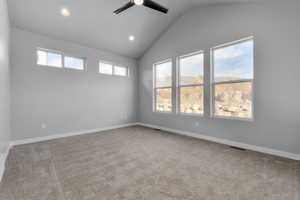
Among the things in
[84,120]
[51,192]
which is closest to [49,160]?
[51,192]

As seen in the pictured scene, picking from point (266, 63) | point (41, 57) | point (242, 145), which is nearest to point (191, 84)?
point (266, 63)

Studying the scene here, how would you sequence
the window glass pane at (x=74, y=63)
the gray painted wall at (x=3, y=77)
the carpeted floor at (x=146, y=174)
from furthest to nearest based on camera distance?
the window glass pane at (x=74, y=63) → the gray painted wall at (x=3, y=77) → the carpeted floor at (x=146, y=174)

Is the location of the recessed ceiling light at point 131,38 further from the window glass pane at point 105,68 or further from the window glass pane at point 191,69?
the window glass pane at point 191,69

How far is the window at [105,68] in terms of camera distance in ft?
17.0

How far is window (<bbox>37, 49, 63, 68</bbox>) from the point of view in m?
3.88

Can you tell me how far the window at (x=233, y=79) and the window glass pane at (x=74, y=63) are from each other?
4.47 m

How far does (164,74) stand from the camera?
532 cm

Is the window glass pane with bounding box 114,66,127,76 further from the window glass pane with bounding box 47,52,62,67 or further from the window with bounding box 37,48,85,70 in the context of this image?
the window glass pane with bounding box 47,52,62,67

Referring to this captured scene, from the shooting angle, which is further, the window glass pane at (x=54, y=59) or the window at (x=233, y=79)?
the window glass pane at (x=54, y=59)

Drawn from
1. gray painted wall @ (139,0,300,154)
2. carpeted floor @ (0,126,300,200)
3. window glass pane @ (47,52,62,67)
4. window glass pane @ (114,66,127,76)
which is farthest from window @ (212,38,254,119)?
window glass pane @ (47,52,62,67)

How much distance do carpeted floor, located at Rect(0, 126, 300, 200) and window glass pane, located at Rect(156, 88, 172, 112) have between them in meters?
2.10

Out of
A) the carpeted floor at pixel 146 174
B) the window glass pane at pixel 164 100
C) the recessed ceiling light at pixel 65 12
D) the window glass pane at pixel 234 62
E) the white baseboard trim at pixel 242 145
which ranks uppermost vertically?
the recessed ceiling light at pixel 65 12

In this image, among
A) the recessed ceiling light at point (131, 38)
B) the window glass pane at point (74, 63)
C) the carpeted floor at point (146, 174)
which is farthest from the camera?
the recessed ceiling light at point (131, 38)

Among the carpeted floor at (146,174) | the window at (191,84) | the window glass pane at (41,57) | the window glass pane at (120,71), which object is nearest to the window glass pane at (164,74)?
the window at (191,84)
